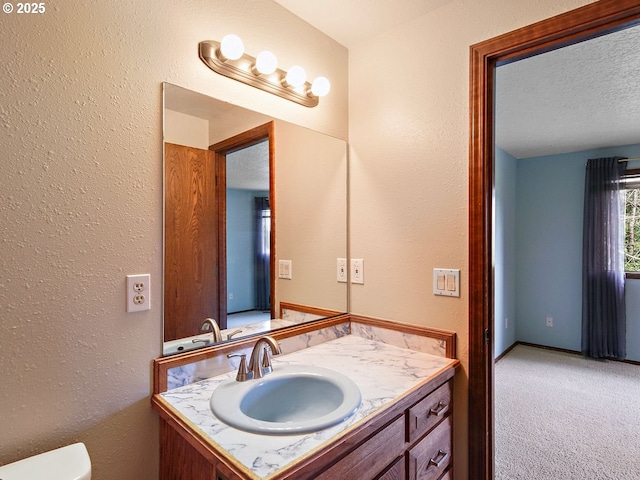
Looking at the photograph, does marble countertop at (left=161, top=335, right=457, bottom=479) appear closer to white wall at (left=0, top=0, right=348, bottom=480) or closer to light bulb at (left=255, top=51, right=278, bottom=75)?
white wall at (left=0, top=0, right=348, bottom=480)

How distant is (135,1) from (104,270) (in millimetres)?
820

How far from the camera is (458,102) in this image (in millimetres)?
1417

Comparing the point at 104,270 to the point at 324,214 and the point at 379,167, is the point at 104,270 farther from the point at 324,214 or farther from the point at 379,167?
the point at 379,167

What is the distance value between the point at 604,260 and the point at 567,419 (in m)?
2.03

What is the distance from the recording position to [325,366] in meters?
1.33

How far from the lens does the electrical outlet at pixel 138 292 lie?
1040 mm

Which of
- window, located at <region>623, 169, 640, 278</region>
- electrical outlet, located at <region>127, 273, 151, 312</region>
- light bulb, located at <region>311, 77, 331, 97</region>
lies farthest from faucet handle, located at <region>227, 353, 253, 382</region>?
window, located at <region>623, 169, 640, 278</region>

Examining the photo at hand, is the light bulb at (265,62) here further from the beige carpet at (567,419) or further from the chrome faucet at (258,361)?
the beige carpet at (567,419)

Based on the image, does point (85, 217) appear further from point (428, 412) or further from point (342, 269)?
point (428, 412)

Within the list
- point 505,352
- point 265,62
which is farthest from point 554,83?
point 505,352

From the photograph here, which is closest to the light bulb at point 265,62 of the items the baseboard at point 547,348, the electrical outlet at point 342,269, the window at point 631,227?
the electrical outlet at point 342,269

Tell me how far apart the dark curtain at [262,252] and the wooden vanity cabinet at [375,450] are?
588 mm

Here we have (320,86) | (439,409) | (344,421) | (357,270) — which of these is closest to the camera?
(344,421)

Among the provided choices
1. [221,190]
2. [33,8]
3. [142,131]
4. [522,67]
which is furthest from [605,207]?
[33,8]
